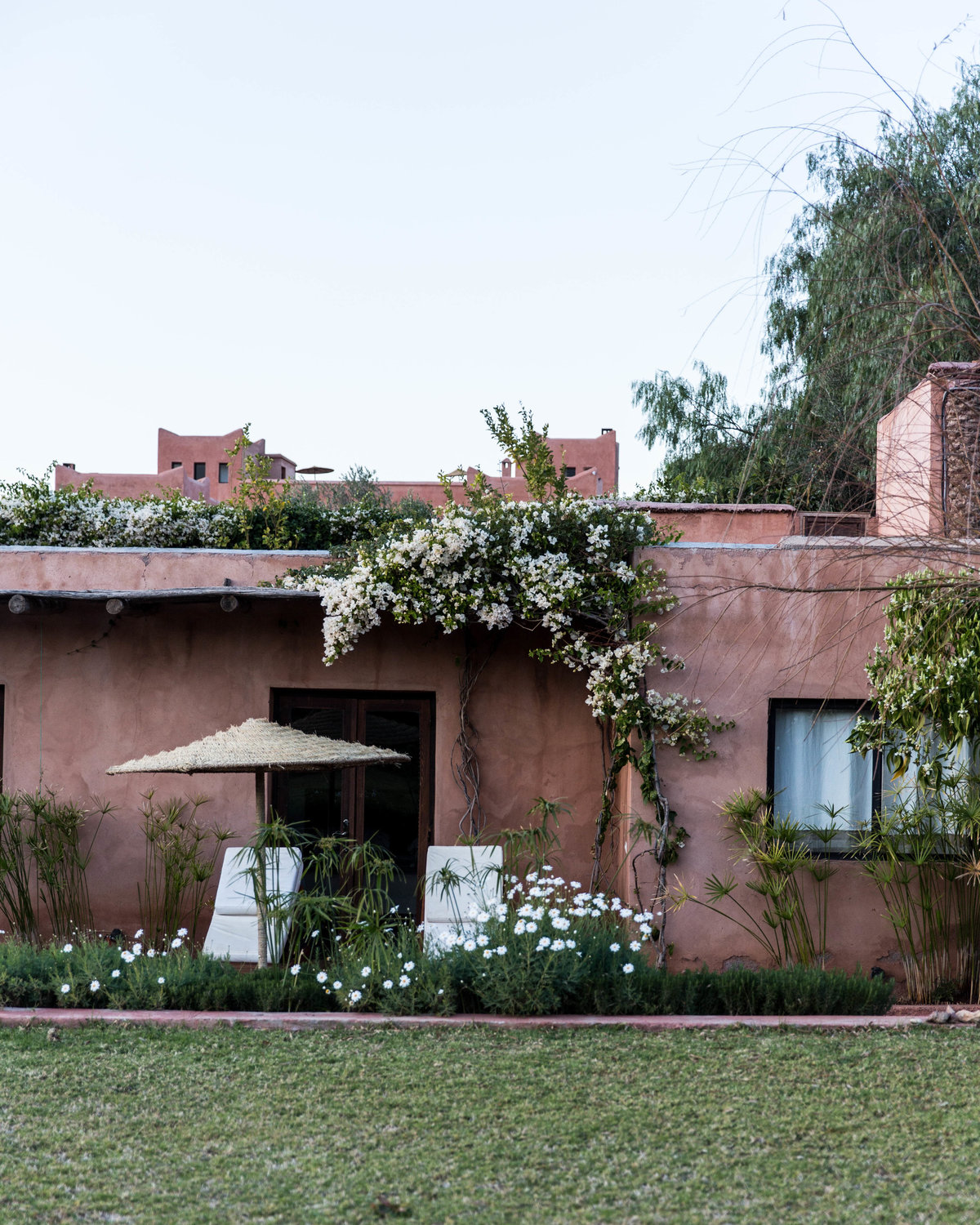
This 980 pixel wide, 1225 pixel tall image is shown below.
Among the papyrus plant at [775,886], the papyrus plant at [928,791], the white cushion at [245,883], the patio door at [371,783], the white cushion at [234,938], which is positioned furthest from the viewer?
the patio door at [371,783]

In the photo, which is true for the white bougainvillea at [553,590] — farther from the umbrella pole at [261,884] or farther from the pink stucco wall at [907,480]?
the pink stucco wall at [907,480]

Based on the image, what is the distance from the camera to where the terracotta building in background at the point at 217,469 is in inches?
1070

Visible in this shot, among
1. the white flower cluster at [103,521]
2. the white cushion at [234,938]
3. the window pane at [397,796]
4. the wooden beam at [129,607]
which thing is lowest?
the white cushion at [234,938]

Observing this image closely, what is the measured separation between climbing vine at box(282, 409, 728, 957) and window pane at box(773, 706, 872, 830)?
1.97ft

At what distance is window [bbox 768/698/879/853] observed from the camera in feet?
25.8

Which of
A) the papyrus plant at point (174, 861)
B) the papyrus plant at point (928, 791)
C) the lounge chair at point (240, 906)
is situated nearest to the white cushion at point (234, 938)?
the lounge chair at point (240, 906)

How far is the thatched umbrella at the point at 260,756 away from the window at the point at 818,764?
9.37ft

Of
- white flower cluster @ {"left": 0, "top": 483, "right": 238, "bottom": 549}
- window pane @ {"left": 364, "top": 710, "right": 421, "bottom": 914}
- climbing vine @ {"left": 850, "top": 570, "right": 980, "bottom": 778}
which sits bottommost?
window pane @ {"left": 364, "top": 710, "right": 421, "bottom": 914}

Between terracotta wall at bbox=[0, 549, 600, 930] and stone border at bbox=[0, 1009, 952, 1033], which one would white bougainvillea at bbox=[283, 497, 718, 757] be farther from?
stone border at bbox=[0, 1009, 952, 1033]

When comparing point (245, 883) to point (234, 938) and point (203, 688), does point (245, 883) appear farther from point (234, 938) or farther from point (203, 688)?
point (203, 688)

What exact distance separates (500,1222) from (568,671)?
18.3 feet

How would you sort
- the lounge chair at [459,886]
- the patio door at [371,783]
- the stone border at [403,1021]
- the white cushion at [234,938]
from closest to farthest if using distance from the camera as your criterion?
the stone border at [403,1021]
the lounge chair at [459,886]
the white cushion at [234,938]
the patio door at [371,783]

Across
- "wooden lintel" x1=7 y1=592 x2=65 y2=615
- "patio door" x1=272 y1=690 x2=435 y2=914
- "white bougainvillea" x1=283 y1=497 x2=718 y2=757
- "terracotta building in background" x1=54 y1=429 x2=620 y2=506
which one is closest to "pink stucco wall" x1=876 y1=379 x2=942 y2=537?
"white bougainvillea" x1=283 y1=497 x2=718 y2=757

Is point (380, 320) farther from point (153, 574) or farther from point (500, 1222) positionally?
point (500, 1222)
